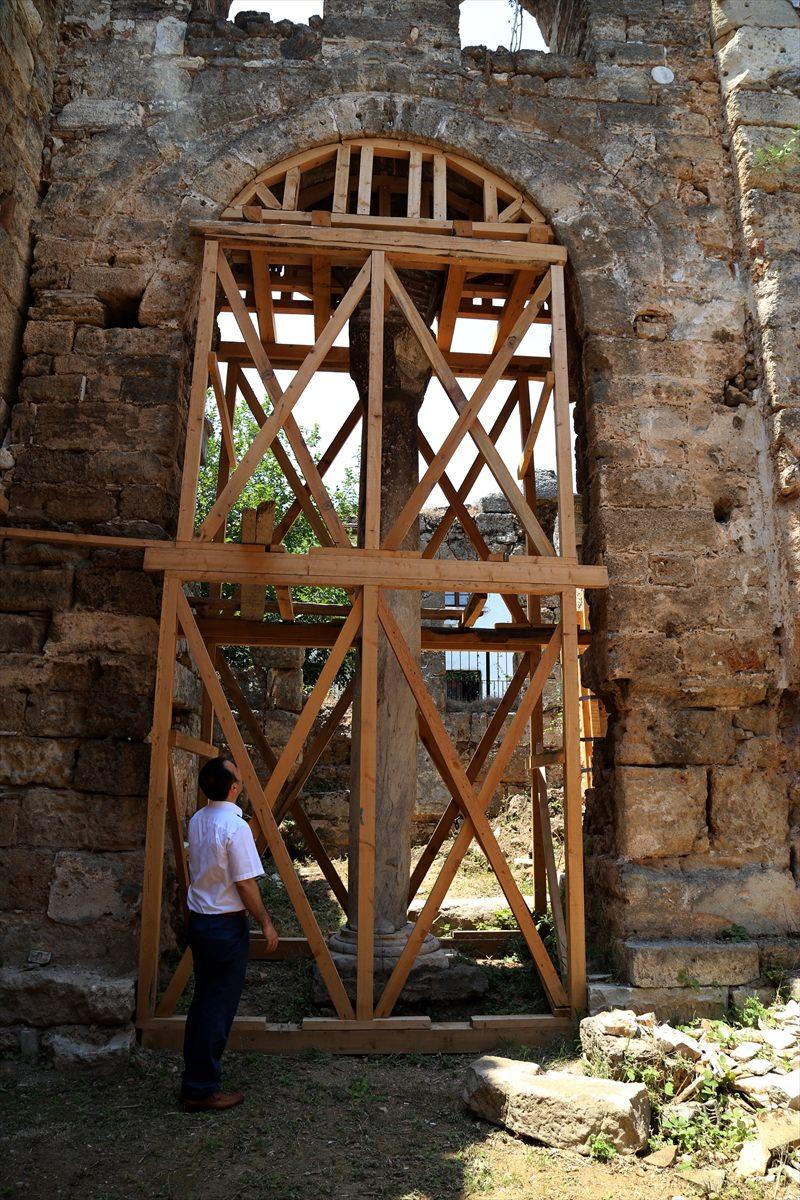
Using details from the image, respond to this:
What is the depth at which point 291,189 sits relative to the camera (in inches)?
254

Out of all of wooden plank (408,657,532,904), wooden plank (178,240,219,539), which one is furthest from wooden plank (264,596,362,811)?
wooden plank (408,657,532,904)

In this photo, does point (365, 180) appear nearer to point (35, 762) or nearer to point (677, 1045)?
point (35, 762)

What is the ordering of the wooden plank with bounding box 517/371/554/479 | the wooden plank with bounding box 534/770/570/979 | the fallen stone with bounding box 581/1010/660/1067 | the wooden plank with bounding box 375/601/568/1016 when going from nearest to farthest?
1. the fallen stone with bounding box 581/1010/660/1067
2. the wooden plank with bounding box 375/601/568/1016
3. the wooden plank with bounding box 534/770/570/979
4. the wooden plank with bounding box 517/371/554/479

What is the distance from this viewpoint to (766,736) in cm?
589

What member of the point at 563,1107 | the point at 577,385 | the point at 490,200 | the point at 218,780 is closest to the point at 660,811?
the point at 563,1107

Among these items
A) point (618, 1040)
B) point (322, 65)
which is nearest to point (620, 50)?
point (322, 65)

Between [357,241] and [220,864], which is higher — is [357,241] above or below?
above

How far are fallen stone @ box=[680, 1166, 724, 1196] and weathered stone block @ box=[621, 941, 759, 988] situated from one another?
1440 mm

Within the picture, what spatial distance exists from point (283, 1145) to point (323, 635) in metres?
3.29

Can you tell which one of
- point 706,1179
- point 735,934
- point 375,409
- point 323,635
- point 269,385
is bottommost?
point 706,1179

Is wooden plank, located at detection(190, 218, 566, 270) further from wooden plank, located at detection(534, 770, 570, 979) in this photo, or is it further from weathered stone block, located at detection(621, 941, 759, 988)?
weathered stone block, located at detection(621, 941, 759, 988)

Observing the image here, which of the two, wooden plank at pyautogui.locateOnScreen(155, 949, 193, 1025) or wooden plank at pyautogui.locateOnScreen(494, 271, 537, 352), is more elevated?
wooden plank at pyautogui.locateOnScreen(494, 271, 537, 352)

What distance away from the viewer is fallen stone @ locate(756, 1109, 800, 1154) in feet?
12.4

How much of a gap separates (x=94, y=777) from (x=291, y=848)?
5190mm
